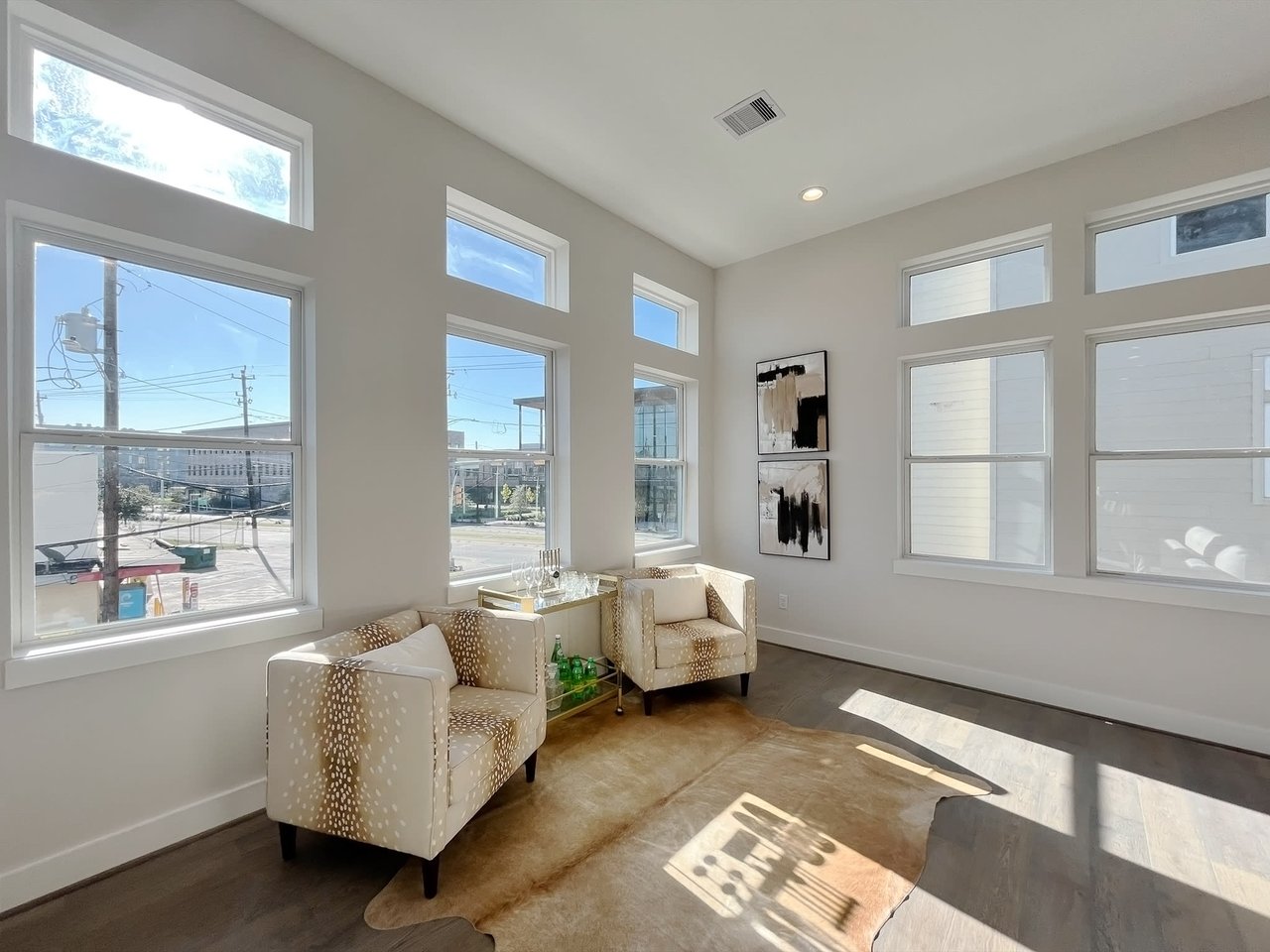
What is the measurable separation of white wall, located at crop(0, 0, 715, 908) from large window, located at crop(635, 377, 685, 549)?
777mm

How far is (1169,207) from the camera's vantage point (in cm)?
293

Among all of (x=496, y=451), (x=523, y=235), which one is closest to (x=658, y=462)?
(x=496, y=451)

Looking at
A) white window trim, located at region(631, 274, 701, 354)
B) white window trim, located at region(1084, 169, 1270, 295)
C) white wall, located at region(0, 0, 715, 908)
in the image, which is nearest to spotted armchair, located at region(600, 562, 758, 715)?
white wall, located at region(0, 0, 715, 908)

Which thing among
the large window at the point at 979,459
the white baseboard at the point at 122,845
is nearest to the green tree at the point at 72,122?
the white baseboard at the point at 122,845

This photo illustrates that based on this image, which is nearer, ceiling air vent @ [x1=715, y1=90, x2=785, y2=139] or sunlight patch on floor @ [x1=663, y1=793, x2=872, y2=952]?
sunlight patch on floor @ [x1=663, y1=793, x2=872, y2=952]

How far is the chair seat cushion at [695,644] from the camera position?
3.04 metres

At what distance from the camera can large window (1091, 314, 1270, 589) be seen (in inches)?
108

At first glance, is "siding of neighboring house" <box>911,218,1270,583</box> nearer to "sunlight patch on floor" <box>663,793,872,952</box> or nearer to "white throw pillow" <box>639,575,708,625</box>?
"white throw pillow" <box>639,575,708,625</box>

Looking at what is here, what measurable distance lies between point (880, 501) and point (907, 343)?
1119 mm

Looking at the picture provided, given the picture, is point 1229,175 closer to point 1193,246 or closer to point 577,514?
point 1193,246

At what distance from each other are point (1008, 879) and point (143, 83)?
4.26 meters

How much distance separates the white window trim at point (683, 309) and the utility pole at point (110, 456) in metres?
3.12

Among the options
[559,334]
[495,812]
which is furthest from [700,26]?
[495,812]

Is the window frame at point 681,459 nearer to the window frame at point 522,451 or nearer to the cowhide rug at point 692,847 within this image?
the window frame at point 522,451
